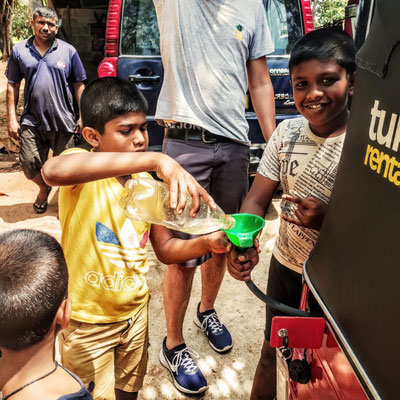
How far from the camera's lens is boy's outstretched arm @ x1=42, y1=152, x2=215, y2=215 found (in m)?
1.26

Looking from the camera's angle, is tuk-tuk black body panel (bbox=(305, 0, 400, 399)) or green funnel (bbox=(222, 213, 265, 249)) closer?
tuk-tuk black body panel (bbox=(305, 0, 400, 399))

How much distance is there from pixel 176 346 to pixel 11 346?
5.01ft

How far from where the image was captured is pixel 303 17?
4234 mm

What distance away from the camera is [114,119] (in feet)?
5.65

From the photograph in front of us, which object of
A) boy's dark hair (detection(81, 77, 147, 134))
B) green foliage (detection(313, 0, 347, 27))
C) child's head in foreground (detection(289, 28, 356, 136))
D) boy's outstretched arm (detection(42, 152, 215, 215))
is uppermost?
green foliage (detection(313, 0, 347, 27))

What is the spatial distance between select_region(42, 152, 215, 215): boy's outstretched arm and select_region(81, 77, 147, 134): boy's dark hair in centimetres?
32

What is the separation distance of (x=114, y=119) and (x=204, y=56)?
818 mm

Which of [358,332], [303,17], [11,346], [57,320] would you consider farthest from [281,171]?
[303,17]

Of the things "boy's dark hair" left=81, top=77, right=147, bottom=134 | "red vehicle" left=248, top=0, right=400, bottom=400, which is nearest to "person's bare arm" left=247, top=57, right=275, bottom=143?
"boy's dark hair" left=81, top=77, right=147, bottom=134

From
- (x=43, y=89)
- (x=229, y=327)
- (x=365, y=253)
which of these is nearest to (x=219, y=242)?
(x=365, y=253)

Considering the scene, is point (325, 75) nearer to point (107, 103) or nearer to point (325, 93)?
point (325, 93)

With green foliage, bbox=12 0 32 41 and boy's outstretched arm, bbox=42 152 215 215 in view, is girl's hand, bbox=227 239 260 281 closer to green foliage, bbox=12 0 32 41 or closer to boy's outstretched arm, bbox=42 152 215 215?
boy's outstretched arm, bbox=42 152 215 215

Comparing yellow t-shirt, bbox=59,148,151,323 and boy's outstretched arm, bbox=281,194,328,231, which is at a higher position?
boy's outstretched arm, bbox=281,194,328,231

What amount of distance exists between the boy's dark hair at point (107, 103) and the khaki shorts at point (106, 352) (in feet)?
2.69
